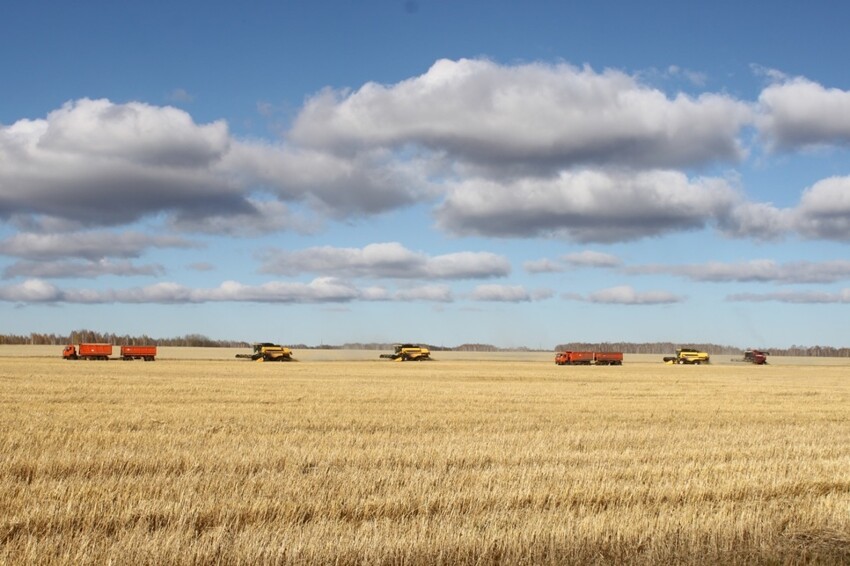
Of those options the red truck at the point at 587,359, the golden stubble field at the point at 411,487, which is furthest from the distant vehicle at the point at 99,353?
the golden stubble field at the point at 411,487

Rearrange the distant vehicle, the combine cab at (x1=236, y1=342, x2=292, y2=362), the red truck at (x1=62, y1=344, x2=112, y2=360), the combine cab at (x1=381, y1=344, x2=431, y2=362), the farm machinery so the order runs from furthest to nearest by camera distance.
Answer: the farm machinery, the combine cab at (x1=381, y1=344, x2=431, y2=362), the combine cab at (x1=236, y1=342, x2=292, y2=362), the distant vehicle, the red truck at (x1=62, y1=344, x2=112, y2=360)

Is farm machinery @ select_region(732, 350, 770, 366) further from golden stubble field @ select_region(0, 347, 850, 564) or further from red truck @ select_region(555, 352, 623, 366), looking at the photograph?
golden stubble field @ select_region(0, 347, 850, 564)

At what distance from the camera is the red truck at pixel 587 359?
3280 inches

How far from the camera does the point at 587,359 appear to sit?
83938mm

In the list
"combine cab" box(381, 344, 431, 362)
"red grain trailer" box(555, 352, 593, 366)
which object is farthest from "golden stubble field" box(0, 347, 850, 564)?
"combine cab" box(381, 344, 431, 362)

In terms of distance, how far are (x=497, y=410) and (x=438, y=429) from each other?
5.99m

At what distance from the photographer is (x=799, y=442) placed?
759 inches

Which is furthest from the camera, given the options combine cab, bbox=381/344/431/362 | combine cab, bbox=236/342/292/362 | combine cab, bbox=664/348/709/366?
combine cab, bbox=664/348/709/366

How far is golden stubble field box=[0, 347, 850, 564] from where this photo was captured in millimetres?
8836

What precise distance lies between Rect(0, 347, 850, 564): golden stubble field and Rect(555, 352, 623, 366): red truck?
58.5 meters

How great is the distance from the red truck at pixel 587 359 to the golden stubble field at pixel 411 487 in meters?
58.5

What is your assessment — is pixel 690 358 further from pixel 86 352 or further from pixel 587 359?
pixel 86 352

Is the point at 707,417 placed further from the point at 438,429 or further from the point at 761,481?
the point at 761,481

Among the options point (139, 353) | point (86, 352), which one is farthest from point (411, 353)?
point (86, 352)
